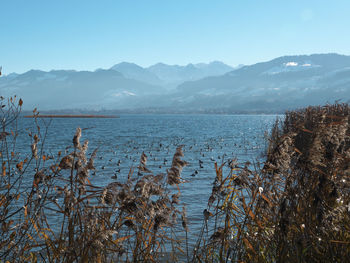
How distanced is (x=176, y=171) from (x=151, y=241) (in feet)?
3.10

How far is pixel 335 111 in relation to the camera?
18719 millimetres

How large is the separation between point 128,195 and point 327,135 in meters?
1.85

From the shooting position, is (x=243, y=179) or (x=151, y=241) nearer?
(x=243, y=179)

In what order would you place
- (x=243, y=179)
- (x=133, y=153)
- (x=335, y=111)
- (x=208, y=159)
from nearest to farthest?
1. (x=243, y=179)
2. (x=335, y=111)
3. (x=208, y=159)
4. (x=133, y=153)

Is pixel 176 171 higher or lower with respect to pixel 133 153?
higher

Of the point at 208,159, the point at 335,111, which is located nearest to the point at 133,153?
the point at 208,159

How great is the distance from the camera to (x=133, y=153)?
1310 inches

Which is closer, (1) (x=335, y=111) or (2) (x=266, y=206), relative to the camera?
(2) (x=266, y=206)

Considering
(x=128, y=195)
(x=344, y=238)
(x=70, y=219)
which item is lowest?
(x=344, y=238)

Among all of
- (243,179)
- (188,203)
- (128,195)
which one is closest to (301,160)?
(243,179)

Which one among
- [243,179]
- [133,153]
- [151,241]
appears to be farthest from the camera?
[133,153]

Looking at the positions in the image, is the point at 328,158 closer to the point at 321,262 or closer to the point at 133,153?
the point at 321,262

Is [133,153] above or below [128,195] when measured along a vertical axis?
below

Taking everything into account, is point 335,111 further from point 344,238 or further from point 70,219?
point 70,219
